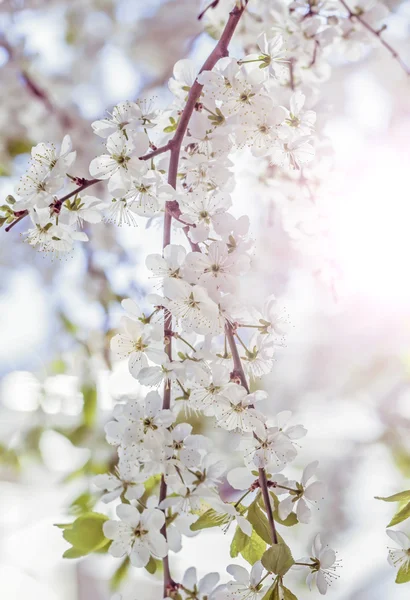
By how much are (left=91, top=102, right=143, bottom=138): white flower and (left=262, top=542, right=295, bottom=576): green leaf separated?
0.78 ft

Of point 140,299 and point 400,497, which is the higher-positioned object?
point 140,299

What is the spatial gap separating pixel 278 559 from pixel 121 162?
227 millimetres

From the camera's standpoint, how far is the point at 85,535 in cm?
33

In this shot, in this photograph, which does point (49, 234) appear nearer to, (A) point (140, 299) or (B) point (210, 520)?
(B) point (210, 520)

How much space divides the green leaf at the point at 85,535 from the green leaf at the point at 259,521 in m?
0.10

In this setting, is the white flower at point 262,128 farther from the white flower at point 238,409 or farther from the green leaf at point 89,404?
the green leaf at point 89,404

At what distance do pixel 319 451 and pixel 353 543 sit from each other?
177 millimetres

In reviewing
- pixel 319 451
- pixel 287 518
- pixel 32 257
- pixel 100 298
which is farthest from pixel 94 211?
pixel 319 451

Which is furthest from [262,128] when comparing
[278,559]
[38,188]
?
[278,559]

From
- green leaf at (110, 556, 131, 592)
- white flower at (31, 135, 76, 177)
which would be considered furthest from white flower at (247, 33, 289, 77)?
green leaf at (110, 556, 131, 592)

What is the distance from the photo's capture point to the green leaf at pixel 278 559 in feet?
0.87

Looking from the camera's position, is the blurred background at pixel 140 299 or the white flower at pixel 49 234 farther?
the blurred background at pixel 140 299

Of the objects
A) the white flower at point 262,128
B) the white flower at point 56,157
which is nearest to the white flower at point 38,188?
the white flower at point 56,157

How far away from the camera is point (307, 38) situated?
19.4 inches
